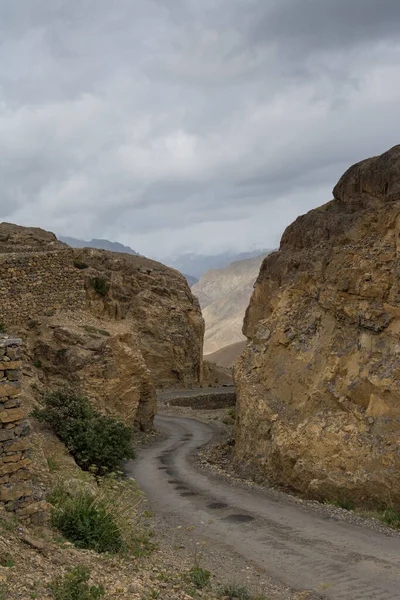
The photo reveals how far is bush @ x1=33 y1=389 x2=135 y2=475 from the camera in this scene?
1586cm

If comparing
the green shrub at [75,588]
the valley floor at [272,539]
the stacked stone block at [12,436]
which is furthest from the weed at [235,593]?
the stacked stone block at [12,436]

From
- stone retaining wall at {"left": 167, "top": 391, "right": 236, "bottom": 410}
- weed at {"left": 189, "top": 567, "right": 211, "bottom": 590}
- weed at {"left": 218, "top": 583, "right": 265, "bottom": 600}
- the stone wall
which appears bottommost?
stone retaining wall at {"left": 167, "top": 391, "right": 236, "bottom": 410}

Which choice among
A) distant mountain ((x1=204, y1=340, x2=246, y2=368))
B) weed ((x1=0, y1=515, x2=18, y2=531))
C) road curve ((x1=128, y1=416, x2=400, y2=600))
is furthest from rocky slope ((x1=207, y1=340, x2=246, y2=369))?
weed ((x1=0, y1=515, x2=18, y2=531))

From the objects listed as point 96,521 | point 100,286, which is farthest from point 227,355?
point 96,521

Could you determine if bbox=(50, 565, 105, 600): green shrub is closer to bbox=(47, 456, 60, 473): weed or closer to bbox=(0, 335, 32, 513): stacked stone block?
bbox=(0, 335, 32, 513): stacked stone block

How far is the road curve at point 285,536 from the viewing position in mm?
9656

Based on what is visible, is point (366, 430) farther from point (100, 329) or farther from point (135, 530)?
point (100, 329)

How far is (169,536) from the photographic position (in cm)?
1205

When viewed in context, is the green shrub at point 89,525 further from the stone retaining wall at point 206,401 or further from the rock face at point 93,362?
the stone retaining wall at point 206,401

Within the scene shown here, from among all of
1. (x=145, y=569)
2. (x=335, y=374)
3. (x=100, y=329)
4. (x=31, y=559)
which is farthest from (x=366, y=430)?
(x=100, y=329)

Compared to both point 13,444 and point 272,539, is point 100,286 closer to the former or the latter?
point 272,539

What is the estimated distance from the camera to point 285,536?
12031 mm

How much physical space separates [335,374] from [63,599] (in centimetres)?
1130

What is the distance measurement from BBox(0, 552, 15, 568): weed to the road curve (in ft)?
15.9
